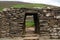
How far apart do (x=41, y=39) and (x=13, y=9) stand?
2.87 metres

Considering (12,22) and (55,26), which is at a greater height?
(12,22)

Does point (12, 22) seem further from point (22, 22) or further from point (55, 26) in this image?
point (55, 26)

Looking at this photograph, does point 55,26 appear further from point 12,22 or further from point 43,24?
point 12,22

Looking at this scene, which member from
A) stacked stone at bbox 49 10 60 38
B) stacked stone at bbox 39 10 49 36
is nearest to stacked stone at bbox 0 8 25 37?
stacked stone at bbox 39 10 49 36

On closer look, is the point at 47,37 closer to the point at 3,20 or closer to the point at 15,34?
the point at 15,34

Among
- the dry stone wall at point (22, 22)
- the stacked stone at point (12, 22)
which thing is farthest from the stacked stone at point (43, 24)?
the stacked stone at point (12, 22)

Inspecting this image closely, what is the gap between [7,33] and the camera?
16484mm

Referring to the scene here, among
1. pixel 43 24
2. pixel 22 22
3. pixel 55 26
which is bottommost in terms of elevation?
pixel 55 26

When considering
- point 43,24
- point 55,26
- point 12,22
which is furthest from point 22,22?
point 55,26

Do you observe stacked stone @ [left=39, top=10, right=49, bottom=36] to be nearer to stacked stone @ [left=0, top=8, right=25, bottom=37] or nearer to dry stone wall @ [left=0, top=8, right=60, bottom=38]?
dry stone wall @ [left=0, top=8, right=60, bottom=38]

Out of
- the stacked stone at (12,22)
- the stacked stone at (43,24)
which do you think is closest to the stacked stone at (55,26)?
the stacked stone at (43,24)

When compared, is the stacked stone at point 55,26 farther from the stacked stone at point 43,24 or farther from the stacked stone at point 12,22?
the stacked stone at point 12,22

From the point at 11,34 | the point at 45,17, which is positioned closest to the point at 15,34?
the point at 11,34

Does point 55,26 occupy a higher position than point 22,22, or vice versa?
point 22,22
